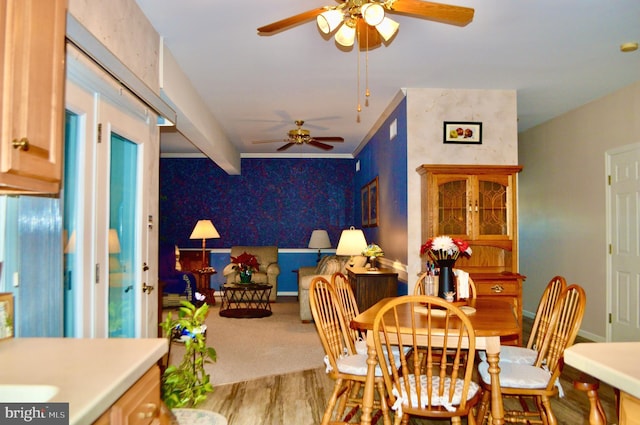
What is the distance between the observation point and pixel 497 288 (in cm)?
449

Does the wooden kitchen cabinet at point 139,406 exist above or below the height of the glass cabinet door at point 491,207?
below

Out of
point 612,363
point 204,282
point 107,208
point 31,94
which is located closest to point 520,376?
point 612,363

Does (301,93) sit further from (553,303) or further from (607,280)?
(607,280)

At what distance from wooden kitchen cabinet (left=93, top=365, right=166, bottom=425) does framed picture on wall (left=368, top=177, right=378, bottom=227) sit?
5.48 meters

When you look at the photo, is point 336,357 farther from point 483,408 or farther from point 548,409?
point 548,409

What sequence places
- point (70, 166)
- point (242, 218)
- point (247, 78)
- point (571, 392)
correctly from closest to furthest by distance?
point (70, 166) → point (571, 392) → point (247, 78) → point (242, 218)

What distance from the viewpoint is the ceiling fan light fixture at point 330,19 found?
9.06ft

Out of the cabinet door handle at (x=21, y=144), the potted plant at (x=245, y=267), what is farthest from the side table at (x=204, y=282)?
the cabinet door handle at (x=21, y=144)

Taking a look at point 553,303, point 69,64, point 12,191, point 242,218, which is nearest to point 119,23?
point 69,64

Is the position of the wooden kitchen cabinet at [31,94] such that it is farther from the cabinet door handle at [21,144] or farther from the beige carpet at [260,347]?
the beige carpet at [260,347]

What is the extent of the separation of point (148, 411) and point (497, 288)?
11.8 ft

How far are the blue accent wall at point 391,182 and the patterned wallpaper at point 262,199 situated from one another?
1.81 m

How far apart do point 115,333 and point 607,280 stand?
16.3 feet

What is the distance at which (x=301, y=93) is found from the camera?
5.38 metres
